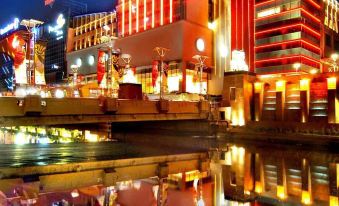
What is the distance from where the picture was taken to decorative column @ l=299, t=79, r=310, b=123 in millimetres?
43562

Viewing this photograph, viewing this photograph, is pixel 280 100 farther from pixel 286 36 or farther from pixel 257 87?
pixel 286 36

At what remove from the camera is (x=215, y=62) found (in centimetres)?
7556

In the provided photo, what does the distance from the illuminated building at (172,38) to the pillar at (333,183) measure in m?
46.2

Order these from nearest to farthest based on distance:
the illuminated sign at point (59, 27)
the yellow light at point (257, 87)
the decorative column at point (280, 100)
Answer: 1. the decorative column at point (280, 100)
2. the yellow light at point (257, 87)
3. the illuminated sign at point (59, 27)

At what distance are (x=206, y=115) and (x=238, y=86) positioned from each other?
8.59m

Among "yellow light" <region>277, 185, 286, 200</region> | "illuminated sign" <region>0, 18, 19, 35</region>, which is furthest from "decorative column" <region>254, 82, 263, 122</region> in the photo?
"illuminated sign" <region>0, 18, 19, 35</region>

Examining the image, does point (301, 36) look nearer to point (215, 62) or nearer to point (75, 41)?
point (215, 62)

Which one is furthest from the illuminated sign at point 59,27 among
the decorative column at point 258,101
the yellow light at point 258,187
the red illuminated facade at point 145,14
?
the yellow light at point 258,187

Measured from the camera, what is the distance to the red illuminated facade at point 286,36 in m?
72.2

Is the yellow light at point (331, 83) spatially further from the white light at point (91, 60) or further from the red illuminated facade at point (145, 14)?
the white light at point (91, 60)

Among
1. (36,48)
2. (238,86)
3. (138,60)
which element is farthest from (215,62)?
(36,48)

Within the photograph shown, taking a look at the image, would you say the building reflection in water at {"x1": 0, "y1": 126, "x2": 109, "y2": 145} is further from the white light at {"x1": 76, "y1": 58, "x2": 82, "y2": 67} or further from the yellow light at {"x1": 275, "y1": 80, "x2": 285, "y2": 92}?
the white light at {"x1": 76, "y1": 58, "x2": 82, "y2": 67}

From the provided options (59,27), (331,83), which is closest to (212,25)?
(331,83)

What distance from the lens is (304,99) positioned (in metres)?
43.8
